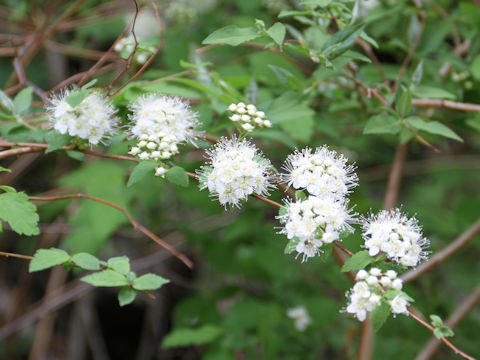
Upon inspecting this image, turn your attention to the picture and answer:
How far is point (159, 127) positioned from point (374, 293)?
2.10 feet

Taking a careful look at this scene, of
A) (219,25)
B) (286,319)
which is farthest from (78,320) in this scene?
(219,25)

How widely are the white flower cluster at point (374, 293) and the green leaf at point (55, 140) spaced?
0.84 meters

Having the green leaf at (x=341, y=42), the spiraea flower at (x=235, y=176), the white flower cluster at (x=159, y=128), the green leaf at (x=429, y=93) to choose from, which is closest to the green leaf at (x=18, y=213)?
the white flower cluster at (x=159, y=128)

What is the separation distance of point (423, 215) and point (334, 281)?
594 mm

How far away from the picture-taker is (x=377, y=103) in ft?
5.77

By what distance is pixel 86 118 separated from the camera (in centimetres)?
136

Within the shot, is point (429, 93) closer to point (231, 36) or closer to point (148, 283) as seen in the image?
point (231, 36)

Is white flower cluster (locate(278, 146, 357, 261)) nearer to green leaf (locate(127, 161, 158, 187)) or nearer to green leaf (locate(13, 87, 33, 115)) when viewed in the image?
green leaf (locate(127, 161, 158, 187))

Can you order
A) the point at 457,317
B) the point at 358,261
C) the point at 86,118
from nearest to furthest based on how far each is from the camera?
the point at 358,261, the point at 86,118, the point at 457,317

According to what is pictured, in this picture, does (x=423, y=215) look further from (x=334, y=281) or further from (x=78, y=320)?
(x=78, y=320)

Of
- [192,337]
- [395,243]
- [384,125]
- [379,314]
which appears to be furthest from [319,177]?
[192,337]

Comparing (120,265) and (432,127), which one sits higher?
(432,127)

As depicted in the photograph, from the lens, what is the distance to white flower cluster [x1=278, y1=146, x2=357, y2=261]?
1.11 meters

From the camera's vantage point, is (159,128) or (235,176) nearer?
(235,176)
